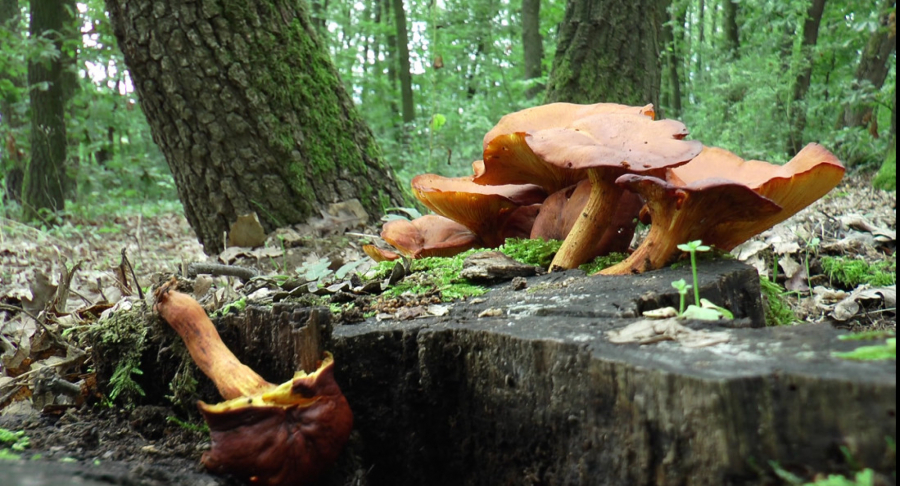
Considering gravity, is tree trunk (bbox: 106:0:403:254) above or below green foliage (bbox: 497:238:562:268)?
above

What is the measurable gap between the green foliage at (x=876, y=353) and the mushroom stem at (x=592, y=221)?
3.48 ft

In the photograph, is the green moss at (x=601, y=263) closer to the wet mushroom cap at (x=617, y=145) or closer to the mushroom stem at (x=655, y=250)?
the mushroom stem at (x=655, y=250)

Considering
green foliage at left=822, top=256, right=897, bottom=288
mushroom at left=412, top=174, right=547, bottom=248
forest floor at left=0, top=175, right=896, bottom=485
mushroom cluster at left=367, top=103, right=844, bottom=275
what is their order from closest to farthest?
forest floor at left=0, top=175, right=896, bottom=485 < mushroom cluster at left=367, top=103, right=844, bottom=275 < mushroom at left=412, top=174, right=547, bottom=248 < green foliage at left=822, top=256, right=897, bottom=288

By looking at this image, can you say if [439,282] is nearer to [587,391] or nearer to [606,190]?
[606,190]

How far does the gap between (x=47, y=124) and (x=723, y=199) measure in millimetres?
11841

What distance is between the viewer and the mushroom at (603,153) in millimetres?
1807

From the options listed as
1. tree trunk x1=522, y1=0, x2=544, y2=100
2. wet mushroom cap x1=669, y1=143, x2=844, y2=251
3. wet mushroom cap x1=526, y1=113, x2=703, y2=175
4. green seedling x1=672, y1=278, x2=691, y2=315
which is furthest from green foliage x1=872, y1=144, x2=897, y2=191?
tree trunk x1=522, y1=0, x2=544, y2=100

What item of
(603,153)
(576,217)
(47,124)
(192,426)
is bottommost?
(192,426)

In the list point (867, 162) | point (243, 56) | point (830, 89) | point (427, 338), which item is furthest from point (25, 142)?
point (830, 89)

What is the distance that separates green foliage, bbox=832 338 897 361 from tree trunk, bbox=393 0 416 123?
601 inches

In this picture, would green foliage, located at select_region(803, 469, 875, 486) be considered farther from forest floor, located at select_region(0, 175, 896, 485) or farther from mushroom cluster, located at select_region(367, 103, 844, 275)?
mushroom cluster, located at select_region(367, 103, 844, 275)

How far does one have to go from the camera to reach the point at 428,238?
271 cm

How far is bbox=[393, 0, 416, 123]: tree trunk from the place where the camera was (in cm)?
1523

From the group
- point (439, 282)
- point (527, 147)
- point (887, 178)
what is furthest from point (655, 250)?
point (887, 178)
